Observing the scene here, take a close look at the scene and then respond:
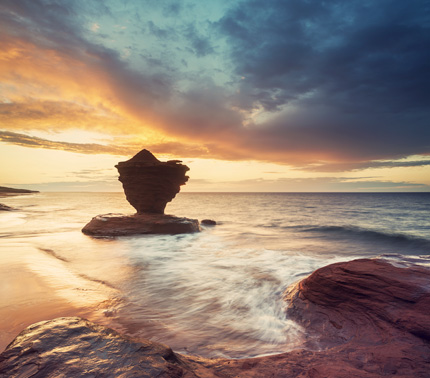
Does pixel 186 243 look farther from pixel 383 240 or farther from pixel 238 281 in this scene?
pixel 383 240

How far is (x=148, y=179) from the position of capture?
735 inches

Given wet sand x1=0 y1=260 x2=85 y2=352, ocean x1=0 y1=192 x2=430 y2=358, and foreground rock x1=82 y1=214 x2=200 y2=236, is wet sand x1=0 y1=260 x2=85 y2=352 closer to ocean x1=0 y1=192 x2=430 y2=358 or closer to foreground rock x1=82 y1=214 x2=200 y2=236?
ocean x1=0 y1=192 x2=430 y2=358

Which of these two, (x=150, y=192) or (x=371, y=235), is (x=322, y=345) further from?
(x=371, y=235)

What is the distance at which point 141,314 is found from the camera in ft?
17.0

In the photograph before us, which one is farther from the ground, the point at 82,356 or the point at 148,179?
the point at 148,179

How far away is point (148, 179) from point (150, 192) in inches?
43.3

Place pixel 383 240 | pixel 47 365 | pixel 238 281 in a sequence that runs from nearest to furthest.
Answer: pixel 47 365, pixel 238 281, pixel 383 240

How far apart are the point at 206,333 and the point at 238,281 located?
11.6 ft

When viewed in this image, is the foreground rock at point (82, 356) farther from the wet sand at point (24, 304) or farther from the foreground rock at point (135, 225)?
the foreground rock at point (135, 225)

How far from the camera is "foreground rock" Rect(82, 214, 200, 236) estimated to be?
16.1 metres

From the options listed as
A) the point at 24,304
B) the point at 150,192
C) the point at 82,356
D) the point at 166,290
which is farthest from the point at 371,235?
the point at 24,304

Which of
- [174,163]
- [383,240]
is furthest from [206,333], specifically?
[383,240]

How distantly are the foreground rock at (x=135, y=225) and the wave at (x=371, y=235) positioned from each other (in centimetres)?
1366

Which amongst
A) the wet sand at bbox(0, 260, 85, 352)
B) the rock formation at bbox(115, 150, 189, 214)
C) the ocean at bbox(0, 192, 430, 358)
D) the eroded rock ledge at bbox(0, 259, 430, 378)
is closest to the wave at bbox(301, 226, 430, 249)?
the ocean at bbox(0, 192, 430, 358)
